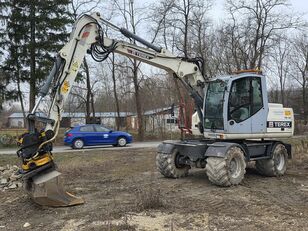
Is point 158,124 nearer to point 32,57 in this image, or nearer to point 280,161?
point 32,57

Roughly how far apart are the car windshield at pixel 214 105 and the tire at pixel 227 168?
0.90 m

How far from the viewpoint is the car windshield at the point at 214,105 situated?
11.0 metres

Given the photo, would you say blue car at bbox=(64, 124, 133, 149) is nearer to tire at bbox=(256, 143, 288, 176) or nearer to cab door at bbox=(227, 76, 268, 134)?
tire at bbox=(256, 143, 288, 176)

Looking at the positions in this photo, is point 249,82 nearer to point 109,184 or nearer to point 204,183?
point 204,183

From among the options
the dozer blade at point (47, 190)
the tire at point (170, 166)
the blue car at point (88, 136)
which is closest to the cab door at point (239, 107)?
the tire at point (170, 166)

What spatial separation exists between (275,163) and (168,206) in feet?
17.2

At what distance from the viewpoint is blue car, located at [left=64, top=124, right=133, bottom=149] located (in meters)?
23.9

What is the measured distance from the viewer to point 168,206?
8.20 m

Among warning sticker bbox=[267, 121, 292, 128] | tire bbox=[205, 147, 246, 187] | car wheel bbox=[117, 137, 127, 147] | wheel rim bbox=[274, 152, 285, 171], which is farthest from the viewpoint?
car wheel bbox=[117, 137, 127, 147]

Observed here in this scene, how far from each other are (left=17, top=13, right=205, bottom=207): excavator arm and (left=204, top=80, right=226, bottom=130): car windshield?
2.73 ft

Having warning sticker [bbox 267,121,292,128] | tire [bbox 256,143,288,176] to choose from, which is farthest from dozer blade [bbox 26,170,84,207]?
tire [bbox 256,143,288,176]

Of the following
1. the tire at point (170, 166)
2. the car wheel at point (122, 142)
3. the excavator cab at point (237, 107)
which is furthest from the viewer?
the car wheel at point (122, 142)

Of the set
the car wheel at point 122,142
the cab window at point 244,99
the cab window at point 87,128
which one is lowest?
the car wheel at point 122,142

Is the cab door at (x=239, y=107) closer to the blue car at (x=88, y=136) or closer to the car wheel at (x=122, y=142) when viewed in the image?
the blue car at (x=88, y=136)
